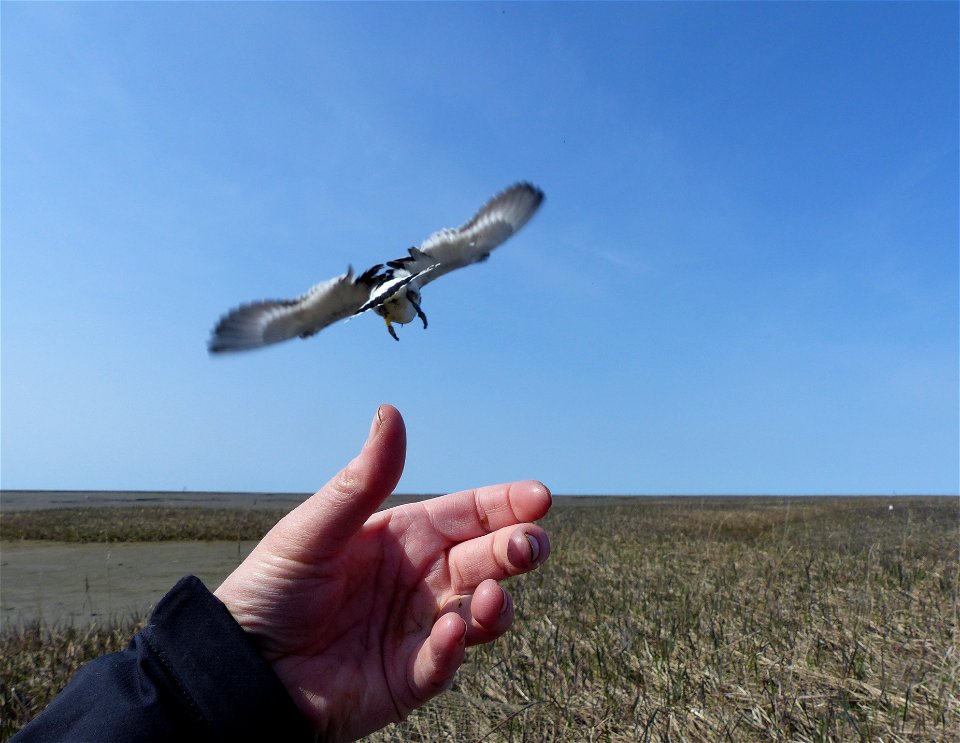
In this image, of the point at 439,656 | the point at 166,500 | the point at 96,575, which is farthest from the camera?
the point at 166,500

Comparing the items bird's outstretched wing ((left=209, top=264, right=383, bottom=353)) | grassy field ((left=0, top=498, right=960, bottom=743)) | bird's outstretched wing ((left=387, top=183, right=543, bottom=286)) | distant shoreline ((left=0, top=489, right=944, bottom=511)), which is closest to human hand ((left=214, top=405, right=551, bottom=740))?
bird's outstretched wing ((left=209, top=264, right=383, bottom=353))

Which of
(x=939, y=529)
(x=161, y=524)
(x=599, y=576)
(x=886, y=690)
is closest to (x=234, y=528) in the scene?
(x=161, y=524)

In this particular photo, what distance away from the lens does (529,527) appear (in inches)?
91.4

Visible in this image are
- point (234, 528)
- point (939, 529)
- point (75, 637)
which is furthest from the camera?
point (234, 528)

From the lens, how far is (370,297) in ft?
7.02

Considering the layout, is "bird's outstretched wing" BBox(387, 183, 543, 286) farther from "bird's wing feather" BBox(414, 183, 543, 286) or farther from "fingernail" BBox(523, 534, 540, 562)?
"fingernail" BBox(523, 534, 540, 562)

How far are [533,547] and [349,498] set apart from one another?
24.3 inches

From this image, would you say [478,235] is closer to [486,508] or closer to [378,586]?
[486,508]

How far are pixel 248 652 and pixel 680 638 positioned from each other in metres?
3.80

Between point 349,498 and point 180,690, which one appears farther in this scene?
point 349,498

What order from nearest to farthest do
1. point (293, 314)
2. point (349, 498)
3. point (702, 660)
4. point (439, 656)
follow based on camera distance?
point (349, 498) → point (439, 656) → point (293, 314) → point (702, 660)

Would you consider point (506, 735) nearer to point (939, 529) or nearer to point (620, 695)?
point (620, 695)

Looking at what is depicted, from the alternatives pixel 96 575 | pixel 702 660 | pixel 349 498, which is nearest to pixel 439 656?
pixel 349 498

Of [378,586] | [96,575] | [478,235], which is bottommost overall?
[96,575]
